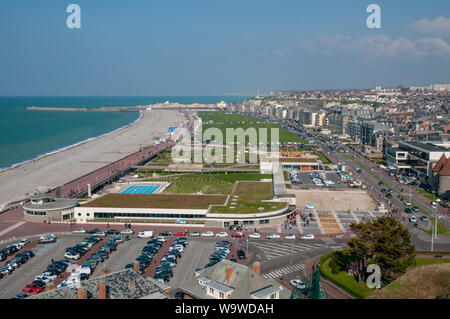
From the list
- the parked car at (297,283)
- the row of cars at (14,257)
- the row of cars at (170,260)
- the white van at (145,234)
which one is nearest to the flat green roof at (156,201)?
the white van at (145,234)

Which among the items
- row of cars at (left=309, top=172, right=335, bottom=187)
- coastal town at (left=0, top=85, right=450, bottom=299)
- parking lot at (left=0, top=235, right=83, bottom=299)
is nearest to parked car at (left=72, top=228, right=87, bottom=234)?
coastal town at (left=0, top=85, right=450, bottom=299)

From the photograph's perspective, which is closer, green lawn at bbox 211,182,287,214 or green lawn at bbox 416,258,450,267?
green lawn at bbox 416,258,450,267

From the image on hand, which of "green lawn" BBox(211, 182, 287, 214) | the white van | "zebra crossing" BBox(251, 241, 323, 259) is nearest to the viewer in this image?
"zebra crossing" BBox(251, 241, 323, 259)

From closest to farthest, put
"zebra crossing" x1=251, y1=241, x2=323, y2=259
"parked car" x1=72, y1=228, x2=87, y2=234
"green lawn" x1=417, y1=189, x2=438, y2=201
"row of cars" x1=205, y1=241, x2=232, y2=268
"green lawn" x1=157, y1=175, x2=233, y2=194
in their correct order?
"row of cars" x1=205, y1=241, x2=232, y2=268, "zebra crossing" x1=251, y1=241, x2=323, y2=259, "parked car" x1=72, y1=228, x2=87, y2=234, "green lawn" x1=417, y1=189, x2=438, y2=201, "green lawn" x1=157, y1=175, x2=233, y2=194

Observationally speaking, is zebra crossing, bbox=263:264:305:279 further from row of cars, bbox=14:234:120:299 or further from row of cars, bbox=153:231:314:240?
row of cars, bbox=14:234:120:299

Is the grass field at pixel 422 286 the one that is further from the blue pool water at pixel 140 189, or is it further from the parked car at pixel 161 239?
the blue pool water at pixel 140 189

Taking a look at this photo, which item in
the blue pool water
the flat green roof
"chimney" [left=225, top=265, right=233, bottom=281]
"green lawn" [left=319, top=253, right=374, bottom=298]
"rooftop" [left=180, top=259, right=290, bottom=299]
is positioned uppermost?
"chimney" [left=225, top=265, right=233, bottom=281]

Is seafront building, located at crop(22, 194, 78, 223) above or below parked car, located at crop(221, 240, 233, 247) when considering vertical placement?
above
